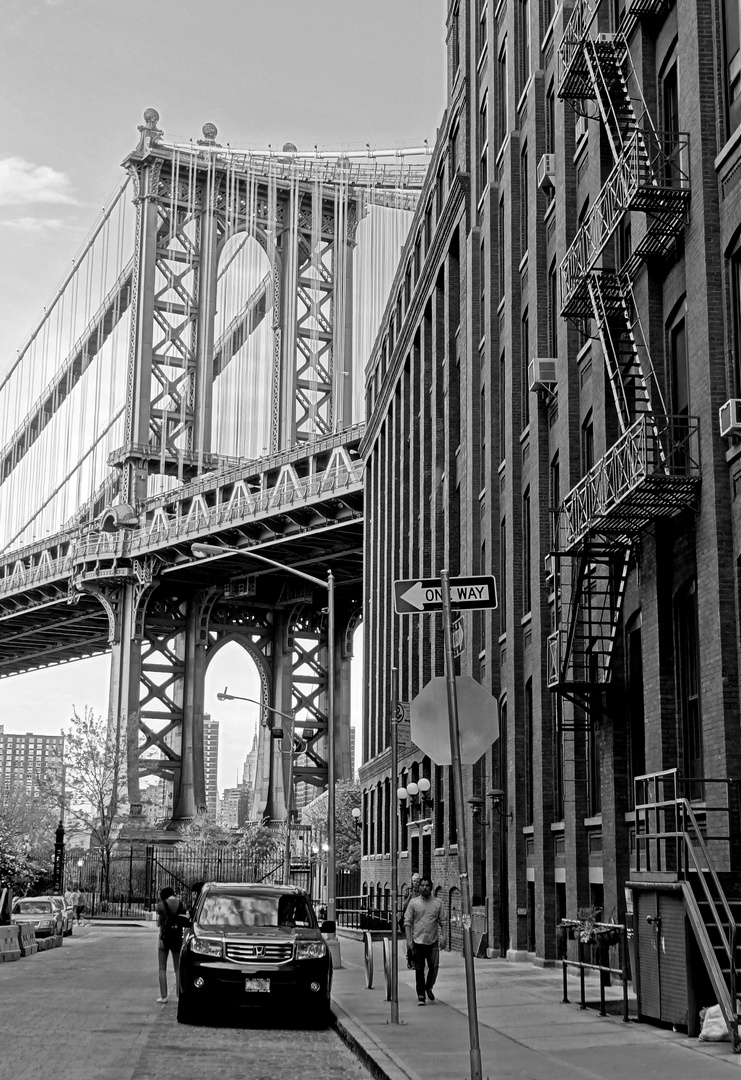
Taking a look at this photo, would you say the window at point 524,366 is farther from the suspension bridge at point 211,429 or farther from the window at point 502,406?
the suspension bridge at point 211,429

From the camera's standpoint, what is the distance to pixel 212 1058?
533 inches

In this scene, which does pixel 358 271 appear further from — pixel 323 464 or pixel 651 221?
pixel 651 221

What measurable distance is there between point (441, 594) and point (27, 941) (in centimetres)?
2681

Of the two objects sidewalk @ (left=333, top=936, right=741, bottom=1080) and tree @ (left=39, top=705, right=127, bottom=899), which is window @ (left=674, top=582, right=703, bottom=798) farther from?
tree @ (left=39, top=705, right=127, bottom=899)

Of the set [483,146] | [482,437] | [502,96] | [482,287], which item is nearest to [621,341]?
[482,437]

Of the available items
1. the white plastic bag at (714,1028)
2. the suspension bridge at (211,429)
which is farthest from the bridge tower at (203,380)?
the white plastic bag at (714,1028)

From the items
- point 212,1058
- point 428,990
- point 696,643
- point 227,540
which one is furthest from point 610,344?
point 227,540

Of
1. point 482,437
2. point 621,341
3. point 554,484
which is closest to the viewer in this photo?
point 621,341

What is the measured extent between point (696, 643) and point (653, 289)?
4988 millimetres

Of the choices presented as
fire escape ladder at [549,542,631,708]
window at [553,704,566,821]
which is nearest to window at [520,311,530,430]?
window at [553,704,566,821]

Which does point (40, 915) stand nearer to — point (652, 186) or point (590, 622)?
point (590, 622)

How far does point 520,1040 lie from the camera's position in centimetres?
1412

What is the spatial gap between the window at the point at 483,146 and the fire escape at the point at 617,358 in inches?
478

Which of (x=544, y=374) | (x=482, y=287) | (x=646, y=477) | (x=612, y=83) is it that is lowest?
(x=646, y=477)
